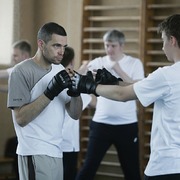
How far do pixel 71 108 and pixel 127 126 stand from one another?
70.1 inches

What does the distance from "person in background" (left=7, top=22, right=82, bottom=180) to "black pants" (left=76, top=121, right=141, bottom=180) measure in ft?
5.77

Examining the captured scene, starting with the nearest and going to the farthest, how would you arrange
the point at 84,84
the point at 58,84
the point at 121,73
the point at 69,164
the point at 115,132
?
the point at 84,84, the point at 58,84, the point at 69,164, the point at 121,73, the point at 115,132

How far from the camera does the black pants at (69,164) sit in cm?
405

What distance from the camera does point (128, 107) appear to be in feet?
16.6

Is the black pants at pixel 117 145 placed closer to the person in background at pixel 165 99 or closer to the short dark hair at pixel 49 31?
the short dark hair at pixel 49 31

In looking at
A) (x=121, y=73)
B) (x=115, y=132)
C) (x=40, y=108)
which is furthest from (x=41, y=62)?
(x=115, y=132)

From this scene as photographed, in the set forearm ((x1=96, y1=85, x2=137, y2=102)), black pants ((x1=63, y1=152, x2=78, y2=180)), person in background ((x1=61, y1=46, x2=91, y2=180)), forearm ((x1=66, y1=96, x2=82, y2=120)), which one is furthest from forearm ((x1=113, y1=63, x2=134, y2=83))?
forearm ((x1=96, y1=85, x2=137, y2=102))

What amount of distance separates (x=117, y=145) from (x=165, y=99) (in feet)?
7.70

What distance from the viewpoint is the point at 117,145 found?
198 inches

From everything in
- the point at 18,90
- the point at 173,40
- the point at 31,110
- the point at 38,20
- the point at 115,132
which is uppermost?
the point at 38,20

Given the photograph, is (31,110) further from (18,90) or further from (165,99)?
(165,99)

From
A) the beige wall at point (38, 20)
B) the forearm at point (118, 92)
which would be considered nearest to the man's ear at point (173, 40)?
the forearm at point (118, 92)

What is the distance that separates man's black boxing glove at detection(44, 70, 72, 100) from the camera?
2.99 m

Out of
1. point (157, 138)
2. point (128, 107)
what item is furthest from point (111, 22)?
A: point (157, 138)
